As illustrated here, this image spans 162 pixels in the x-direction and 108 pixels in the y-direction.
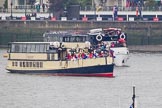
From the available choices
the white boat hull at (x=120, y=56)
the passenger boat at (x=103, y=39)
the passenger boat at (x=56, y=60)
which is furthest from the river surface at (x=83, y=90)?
the passenger boat at (x=103, y=39)

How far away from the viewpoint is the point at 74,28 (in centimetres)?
15025

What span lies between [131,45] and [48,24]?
368 inches

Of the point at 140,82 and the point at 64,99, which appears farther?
the point at 140,82

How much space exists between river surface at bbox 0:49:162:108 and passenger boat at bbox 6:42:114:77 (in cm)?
112

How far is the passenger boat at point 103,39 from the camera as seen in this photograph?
120 metres

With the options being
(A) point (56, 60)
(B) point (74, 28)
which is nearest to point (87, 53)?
(A) point (56, 60)

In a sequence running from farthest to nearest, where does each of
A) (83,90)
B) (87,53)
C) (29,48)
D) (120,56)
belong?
1. (120,56)
2. (29,48)
3. (87,53)
4. (83,90)

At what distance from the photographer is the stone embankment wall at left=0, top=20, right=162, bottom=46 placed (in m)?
150

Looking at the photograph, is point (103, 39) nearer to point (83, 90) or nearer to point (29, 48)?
point (29, 48)

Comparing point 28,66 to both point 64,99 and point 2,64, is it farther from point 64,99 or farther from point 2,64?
point 64,99

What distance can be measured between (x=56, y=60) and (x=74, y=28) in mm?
38696

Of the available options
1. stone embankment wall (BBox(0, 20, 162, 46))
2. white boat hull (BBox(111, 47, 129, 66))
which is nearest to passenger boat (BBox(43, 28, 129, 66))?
white boat hull (BBox(111, 47, 129, 66))

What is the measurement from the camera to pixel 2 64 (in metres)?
123

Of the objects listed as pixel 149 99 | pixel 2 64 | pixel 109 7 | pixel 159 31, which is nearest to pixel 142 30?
pixel 159 31
